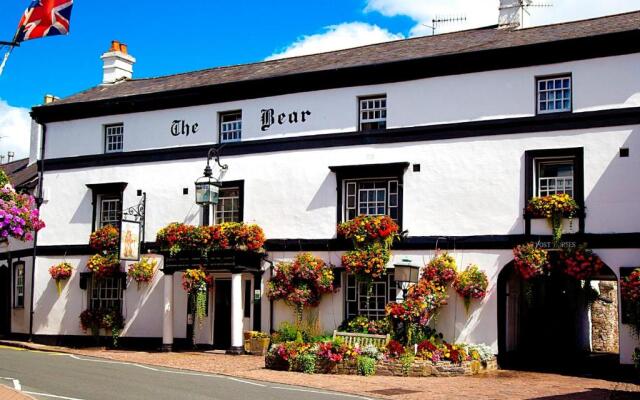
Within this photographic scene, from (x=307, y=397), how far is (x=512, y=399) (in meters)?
3.82

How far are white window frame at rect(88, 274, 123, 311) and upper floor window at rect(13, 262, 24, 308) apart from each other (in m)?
3.77

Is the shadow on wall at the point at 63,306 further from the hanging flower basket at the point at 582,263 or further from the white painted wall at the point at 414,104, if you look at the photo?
the hanging flower basket at the point at 582,263

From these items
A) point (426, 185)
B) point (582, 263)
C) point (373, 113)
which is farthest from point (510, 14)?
point (582, 263)

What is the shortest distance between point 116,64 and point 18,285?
360 inches

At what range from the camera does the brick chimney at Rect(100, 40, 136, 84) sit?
3206 centimetres

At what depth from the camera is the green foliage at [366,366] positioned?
19.2 metres

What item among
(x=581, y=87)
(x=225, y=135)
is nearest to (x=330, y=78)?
(x=225, y=135)

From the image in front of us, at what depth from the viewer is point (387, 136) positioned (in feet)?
76.4

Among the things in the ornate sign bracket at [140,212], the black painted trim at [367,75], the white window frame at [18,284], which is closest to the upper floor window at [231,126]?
the black painted trim at [367,75]

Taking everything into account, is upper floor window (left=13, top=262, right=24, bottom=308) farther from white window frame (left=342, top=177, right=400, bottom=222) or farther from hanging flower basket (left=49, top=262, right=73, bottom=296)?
white window frame (left=342, top=177, right=400, bottom=222)

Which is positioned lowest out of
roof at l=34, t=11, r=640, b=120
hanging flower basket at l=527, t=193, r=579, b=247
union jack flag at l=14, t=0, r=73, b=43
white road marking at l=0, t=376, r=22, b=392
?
white road marking at l=0, t=376, r=22, b=392

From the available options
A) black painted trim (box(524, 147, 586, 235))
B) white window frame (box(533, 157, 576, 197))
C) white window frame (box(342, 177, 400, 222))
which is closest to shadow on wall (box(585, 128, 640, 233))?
black painted trim (box(524, 147, 586, 235))

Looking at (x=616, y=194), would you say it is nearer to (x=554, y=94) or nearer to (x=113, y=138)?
(x=554, y=94)

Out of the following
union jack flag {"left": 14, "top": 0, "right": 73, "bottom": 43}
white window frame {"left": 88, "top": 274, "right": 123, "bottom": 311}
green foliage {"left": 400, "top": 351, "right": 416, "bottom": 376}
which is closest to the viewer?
union jack flag {"left": 14, "top": 0, "right": 73, "bottom": 43}
